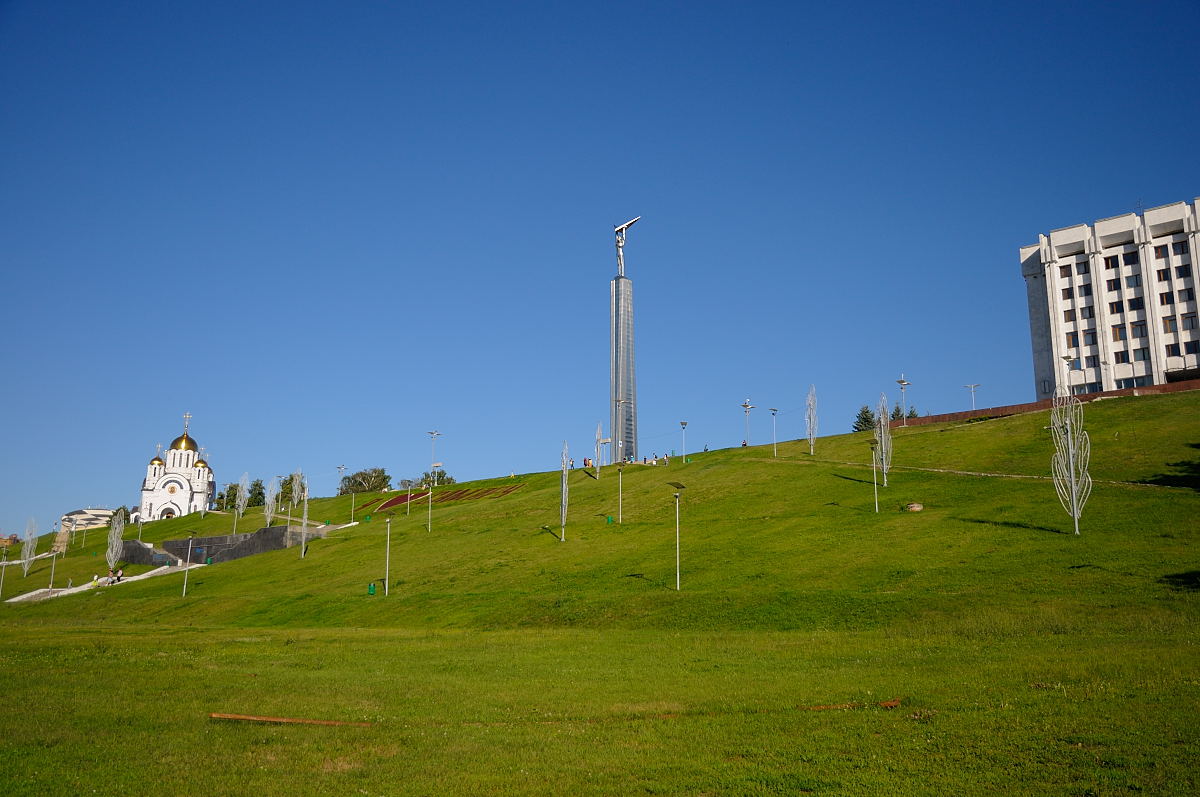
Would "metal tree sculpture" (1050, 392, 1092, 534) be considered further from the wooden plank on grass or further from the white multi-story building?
the white multi-story building

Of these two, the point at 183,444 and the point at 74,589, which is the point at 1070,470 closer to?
the point at 74,589

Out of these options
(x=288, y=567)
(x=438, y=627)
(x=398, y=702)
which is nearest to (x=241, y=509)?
(x=288, y=567)

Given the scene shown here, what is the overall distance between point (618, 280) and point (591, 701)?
121m

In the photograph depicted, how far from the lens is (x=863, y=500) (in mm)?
71500

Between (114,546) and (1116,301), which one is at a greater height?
(1116,301)

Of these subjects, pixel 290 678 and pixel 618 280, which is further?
pixel 618 280

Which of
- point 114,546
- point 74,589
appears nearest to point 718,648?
point 74,589

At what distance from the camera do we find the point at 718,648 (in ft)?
120

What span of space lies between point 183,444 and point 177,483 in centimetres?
865

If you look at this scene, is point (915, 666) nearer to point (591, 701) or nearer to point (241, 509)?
point (591, 701)

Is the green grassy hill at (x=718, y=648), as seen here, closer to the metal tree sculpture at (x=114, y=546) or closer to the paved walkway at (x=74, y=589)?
the paved walkway at (x=74, y=589)

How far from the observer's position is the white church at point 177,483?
180375 mm

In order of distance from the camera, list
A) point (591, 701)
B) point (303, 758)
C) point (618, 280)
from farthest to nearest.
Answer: point (618, 280)
point (591, 701)
point (303, 758)

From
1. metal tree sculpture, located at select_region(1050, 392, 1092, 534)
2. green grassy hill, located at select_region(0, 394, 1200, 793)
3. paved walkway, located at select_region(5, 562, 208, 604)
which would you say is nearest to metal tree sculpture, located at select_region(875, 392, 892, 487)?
green grassy hill, located at select_region(0, 394, 1200, 793)
